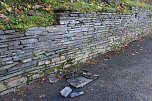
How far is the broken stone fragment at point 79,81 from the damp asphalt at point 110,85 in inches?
3.4

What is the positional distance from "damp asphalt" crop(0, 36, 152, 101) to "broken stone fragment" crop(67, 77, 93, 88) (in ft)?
0.28

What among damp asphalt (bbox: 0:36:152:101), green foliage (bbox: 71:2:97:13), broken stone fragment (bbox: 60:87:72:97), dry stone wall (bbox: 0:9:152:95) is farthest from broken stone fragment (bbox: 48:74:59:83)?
green foliage (bbox: 71:2:97:13)

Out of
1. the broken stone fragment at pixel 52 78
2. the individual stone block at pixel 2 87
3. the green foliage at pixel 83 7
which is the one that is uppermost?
the green foliage at pixel 83 7

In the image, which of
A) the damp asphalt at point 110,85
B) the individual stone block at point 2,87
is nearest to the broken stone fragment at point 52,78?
the damp asphalt at point 110,85

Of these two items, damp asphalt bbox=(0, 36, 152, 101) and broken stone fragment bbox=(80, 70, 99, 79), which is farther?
broken stone fragment bbox=(80, 70, 99, 79)

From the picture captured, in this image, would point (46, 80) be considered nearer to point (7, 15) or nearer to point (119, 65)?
point (7, 15)

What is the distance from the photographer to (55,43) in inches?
219

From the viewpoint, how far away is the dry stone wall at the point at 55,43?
4.59 meters

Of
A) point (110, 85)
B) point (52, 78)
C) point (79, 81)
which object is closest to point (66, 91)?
point (79, 81)

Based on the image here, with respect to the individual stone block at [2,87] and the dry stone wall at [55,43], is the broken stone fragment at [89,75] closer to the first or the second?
the dry stone wall at [55,43]

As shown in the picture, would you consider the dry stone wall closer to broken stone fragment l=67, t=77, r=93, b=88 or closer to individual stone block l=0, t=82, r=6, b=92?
individual stone block l=0, t=82, r=6, b=92

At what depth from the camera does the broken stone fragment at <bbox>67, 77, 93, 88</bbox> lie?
203 inches

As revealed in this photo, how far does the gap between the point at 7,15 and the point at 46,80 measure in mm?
1488

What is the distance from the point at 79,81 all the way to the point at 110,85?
64cm
